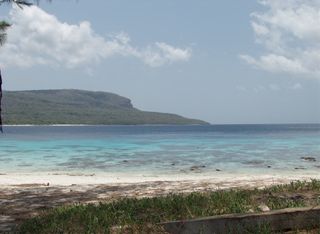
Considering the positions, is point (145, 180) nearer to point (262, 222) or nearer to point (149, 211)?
point (149, 211)

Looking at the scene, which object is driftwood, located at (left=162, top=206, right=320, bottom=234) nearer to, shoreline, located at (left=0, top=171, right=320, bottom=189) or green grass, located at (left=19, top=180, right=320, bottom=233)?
green grass, located at (left=19, top=180, right=320, bottom=233)

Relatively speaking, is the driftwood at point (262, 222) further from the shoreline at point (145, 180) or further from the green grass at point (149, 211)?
the shoreline at point (145, 180)

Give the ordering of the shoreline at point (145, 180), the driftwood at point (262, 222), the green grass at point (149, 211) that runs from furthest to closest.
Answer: the shoreline at point (145, 180) → the green grass at point (149, 211) → the driftwood at point (262, 222)

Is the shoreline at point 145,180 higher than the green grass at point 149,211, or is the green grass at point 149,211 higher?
the green grass at point 149,211

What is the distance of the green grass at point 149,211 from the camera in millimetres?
9734

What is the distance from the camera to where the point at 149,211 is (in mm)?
10812

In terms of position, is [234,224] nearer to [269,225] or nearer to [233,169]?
[269,225]

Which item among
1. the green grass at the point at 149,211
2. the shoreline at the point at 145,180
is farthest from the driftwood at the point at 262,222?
the shoreline at the point at 145,180

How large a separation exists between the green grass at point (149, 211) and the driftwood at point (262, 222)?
10.8 inches

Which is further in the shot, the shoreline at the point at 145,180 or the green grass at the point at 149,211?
the shoreline at the point at 145,180

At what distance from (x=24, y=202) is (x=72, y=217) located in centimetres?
507

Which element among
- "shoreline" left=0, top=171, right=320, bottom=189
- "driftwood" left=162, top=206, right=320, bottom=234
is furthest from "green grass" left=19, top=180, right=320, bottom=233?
"shoreline" left=0, top=171, right=320, bottom=189

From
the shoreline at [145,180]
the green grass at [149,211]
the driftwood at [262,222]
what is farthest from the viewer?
the shoreline at [145,180]

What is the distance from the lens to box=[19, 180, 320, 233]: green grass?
9.73 m
